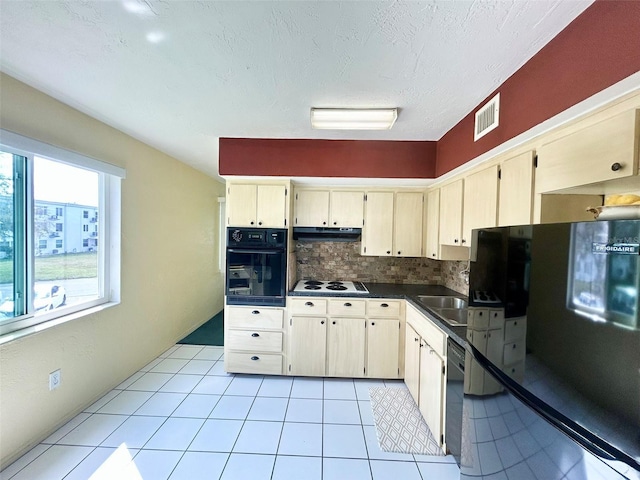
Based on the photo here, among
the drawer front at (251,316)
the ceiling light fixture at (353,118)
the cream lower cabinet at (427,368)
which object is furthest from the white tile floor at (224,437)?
the ceiling light fixture at (353,118)

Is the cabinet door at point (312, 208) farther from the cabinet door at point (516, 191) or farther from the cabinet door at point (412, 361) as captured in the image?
the cabinet door at point (516, 191)

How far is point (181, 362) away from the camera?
299cm

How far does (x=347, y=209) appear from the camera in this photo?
292 cm

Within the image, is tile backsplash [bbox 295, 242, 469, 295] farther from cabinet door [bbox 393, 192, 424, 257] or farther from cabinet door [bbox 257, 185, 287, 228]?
cabinet door [bbox 257, 185, 287, 228]

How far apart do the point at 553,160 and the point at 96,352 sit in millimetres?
3566

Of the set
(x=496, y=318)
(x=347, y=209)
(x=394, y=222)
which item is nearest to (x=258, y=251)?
(x=347, y=209)

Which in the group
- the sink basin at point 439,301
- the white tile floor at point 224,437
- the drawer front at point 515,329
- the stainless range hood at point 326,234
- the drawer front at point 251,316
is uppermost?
the stainless range hood at point 326,234

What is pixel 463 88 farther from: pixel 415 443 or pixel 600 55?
pixel 415 443

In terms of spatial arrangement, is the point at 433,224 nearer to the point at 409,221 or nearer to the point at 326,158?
the point at 409,221

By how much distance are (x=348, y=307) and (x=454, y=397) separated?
119cm

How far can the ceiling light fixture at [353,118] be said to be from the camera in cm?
185

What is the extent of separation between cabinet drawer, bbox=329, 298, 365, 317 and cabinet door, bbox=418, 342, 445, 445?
0.69m

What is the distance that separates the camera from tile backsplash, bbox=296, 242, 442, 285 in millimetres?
3215

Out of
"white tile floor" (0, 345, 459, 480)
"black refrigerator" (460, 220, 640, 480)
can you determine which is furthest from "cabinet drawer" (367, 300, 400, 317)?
"black refrigerator" (460, 220, 640, 480)
